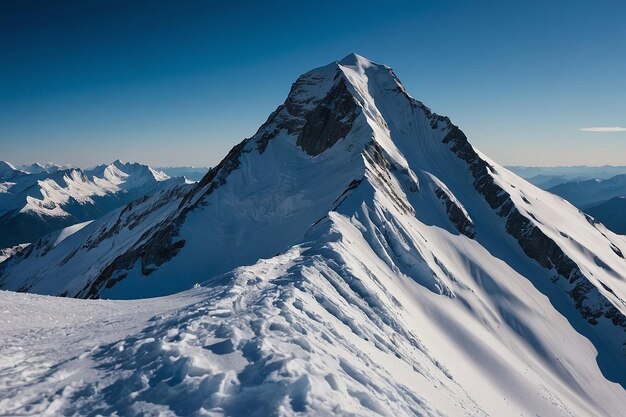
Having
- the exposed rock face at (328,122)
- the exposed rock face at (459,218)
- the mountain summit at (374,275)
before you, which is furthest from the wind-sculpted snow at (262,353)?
the exposed rock face at (328,122)

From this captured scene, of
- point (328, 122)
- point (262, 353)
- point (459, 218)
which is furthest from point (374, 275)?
point (328, 122)

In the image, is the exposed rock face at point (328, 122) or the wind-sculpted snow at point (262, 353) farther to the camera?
the exposed rock face at point (328, 122)

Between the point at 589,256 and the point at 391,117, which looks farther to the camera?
the point at 391,117

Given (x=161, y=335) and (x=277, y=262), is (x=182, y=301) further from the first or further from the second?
(x=277, y=262)

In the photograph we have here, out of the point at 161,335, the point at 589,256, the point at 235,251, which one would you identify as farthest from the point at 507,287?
the point at 161,335

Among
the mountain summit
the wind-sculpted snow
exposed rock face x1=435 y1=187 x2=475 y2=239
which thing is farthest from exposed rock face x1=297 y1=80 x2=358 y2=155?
the wind-sculpted snow

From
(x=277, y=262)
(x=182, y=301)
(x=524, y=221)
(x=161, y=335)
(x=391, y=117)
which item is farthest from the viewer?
(x=391, y=117)

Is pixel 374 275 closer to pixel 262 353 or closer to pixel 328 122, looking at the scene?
pixel 262 353

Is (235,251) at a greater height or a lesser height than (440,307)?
lesser

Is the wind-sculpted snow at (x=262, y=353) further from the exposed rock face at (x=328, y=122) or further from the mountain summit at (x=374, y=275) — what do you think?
the exposed rock face at (x=328, y=122)
